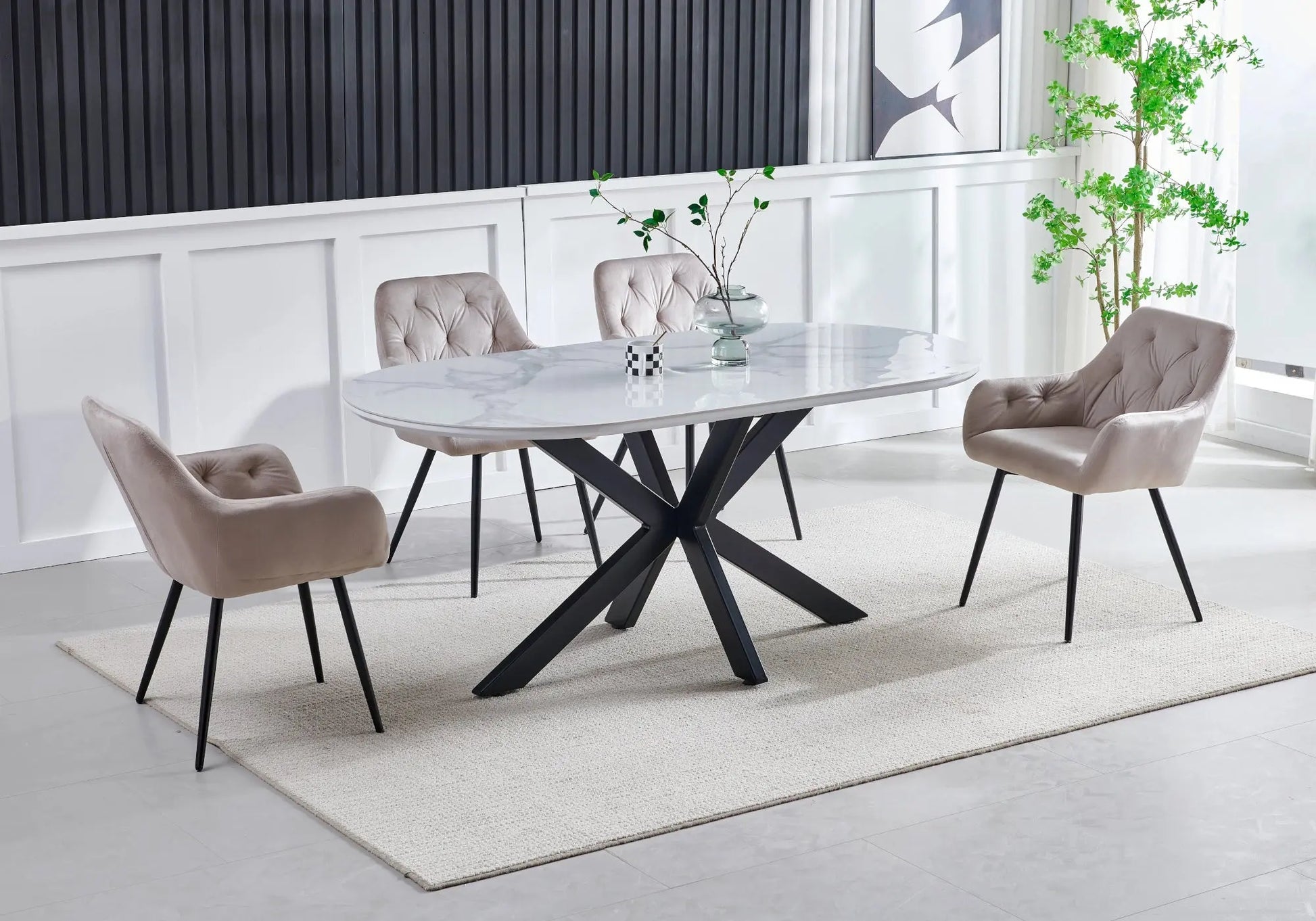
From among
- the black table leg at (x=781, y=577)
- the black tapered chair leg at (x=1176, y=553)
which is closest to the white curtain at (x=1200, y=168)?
the black tapered chair leg at (x=1176, y=553)

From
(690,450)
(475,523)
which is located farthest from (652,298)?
(475,523)

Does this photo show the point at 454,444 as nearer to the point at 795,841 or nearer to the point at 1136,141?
the point at 795,841

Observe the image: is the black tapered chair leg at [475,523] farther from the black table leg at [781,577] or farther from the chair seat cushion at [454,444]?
the black table leg at [781,577]

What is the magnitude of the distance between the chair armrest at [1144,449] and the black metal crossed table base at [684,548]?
2.46 ft

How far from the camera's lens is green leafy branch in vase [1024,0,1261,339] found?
19.6 feet

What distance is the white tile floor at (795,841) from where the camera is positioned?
3.00 metres

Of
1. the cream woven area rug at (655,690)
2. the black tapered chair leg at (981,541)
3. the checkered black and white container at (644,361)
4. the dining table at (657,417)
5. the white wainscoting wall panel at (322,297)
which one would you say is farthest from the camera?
the white wainscoting wall panel at (322,297)

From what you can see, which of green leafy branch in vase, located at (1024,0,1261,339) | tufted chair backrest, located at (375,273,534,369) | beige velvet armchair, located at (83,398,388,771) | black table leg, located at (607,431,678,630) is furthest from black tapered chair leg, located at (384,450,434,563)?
green leafy branch in vase, located at (1024,0,1261,339)

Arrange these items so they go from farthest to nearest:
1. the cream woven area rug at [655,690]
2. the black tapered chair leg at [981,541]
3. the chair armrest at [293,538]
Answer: the black tapered chair leg at [981,541], the chair armrest at [293,538], the cream woven area rug at [655,690]

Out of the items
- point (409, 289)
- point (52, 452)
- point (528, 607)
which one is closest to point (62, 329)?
point (52, 452)

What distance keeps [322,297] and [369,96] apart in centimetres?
67

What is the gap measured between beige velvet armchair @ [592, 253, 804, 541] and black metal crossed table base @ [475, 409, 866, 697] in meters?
0.88

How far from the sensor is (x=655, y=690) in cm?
407

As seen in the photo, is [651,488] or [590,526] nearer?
[651,488]
